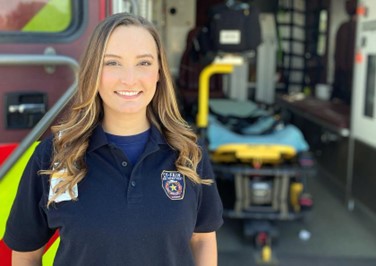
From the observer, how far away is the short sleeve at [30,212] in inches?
60.1

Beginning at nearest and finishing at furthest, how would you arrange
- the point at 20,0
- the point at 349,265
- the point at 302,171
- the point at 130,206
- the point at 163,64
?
the point at 130,206 → the point at 163,64 → the point at 20,0 → the point at 349,265 → the point at 302,171

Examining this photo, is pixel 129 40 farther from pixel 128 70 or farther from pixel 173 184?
pixel 173 184

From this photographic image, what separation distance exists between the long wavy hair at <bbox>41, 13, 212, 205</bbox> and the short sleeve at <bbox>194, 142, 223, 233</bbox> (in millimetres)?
29

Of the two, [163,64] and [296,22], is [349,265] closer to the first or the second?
[163,64]

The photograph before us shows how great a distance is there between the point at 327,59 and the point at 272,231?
468cm

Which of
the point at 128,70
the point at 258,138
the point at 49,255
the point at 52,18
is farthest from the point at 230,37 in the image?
the point at 128,70

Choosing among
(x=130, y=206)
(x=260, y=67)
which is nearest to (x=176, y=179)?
(x=130, y=206)

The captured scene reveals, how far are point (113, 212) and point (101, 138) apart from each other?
23 centimetres

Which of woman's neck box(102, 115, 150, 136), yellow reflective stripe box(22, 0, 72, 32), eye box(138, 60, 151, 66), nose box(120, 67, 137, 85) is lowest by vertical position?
woman's neck box(102, 115, 150, 136)

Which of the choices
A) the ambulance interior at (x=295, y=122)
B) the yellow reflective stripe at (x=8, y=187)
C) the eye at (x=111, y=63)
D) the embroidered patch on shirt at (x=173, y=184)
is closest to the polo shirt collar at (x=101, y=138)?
the embroidered patch on shirt at (x=173, y=184)

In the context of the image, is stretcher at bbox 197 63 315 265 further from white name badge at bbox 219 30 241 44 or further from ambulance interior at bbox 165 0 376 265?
white name badge at bbox 219 30 241 44

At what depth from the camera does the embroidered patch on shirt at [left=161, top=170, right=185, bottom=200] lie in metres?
1.54

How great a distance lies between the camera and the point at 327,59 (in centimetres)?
818

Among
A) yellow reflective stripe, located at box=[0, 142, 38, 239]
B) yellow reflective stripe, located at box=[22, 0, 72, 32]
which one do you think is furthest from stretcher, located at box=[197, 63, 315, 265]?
yellow reflective stripe, located at box=[0, 142, 38, 239]
